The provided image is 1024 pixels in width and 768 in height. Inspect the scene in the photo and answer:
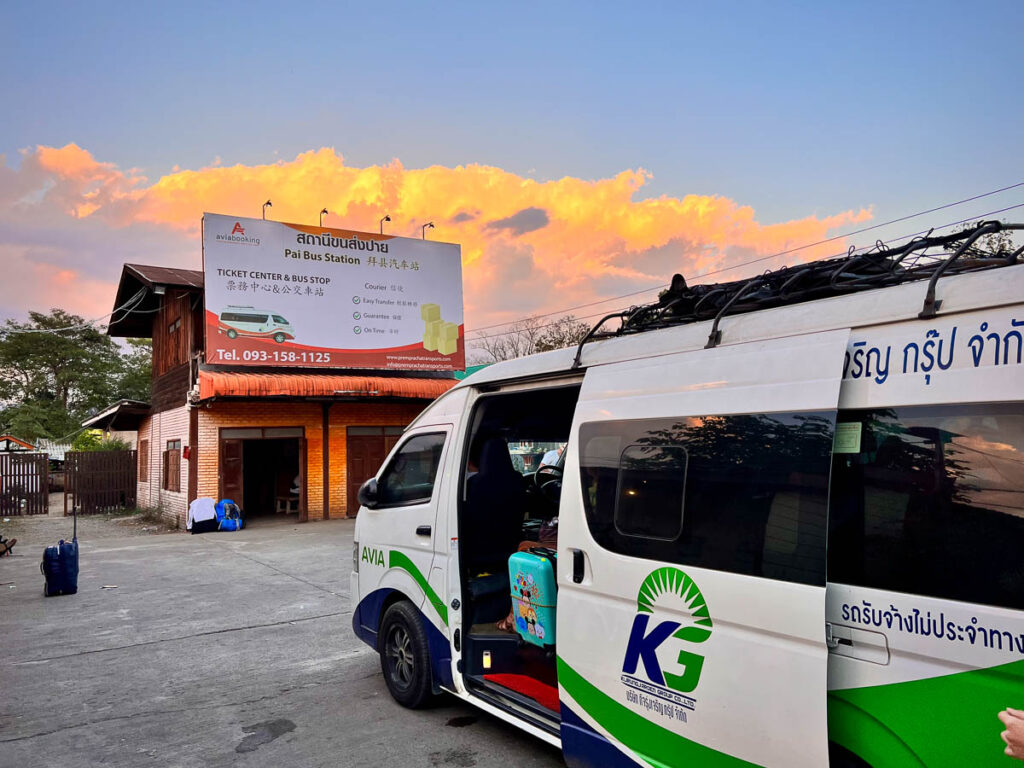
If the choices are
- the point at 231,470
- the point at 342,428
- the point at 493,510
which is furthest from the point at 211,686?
the point at 342,428

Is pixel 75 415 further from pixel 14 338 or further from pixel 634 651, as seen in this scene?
pixel 634 651

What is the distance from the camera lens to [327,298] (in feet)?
66.7

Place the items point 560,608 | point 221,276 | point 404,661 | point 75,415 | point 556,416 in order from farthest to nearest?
point 75,415 < point 221,276 < point 556,416 < point 404,661 < point 560,608

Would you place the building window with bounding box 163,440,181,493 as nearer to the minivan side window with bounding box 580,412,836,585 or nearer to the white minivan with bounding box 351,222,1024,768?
the white minivan with bounding box 351,222,1024,768

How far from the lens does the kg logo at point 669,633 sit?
3.09 m

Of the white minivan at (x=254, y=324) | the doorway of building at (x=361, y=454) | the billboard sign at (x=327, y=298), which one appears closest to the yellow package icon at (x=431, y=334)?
the billboard sign at (x=327, y=298)

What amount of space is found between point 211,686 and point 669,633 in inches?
176

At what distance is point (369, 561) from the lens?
5.83 meters

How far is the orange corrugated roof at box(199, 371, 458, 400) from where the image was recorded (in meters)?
17.7

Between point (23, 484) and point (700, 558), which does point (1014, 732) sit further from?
point (23, 484)

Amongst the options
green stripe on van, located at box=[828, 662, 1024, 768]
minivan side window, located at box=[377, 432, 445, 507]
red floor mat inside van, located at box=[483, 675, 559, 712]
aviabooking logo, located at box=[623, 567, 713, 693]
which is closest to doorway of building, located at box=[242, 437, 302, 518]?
minivan side window, located at box=[377, 432, 445, 507]

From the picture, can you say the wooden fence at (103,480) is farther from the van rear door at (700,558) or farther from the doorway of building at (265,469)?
the van rear door at (700,558)

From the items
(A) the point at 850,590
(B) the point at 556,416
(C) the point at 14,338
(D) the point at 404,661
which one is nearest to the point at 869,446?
(A) the point at 850,590

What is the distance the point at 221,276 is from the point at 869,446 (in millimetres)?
18495
